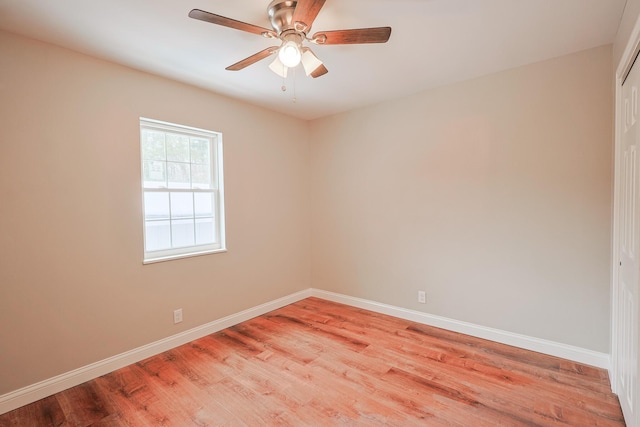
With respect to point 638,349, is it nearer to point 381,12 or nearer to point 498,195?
point 498,195

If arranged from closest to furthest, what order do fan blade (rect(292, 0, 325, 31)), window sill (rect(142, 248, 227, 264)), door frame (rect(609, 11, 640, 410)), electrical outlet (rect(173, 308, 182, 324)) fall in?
fan blade (rect(292, 0, 325, 31))
door frame (rect(609, 11, 640, 410))
window sill (rect(142, 248, 227, 264))
electrical outlet (rect(173, 308, 182, 324))

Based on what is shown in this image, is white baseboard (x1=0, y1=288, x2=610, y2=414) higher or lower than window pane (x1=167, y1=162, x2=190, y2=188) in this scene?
lower

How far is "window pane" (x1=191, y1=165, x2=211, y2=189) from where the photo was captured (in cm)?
310

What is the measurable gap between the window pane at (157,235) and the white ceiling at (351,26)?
Answer: 1363 mm

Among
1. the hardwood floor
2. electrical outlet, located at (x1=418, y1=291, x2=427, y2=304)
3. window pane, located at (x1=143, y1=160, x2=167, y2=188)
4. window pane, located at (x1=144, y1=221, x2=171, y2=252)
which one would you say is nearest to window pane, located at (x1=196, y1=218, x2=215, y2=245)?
window pane, located at (x1=144, y1=221, x2=171, y2=252)

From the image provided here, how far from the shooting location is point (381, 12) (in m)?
1.85

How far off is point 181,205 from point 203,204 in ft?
0.79

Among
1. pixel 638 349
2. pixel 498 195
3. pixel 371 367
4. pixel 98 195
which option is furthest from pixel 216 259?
pixel 638 349

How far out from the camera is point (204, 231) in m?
3.20

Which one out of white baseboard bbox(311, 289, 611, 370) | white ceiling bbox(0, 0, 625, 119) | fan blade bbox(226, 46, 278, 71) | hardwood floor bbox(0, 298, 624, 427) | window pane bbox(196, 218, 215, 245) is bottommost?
hardwood floor bbox(0, 298, 624, 427)

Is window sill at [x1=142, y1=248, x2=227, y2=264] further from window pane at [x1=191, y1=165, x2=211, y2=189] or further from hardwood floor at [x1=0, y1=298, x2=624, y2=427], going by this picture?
hardwood floor at [x1=0, y1=298, x2=624, y2=427]

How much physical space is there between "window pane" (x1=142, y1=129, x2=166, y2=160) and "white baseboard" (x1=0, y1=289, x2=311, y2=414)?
1.70 m

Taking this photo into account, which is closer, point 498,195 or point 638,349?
point 638,349

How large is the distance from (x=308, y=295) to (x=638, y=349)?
3348 mm
